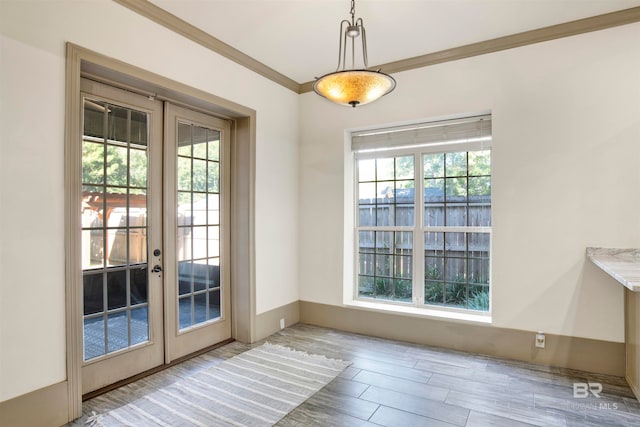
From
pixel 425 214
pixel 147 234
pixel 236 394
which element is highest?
pixel 425 214

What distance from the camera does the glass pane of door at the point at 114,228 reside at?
2779 millimetres

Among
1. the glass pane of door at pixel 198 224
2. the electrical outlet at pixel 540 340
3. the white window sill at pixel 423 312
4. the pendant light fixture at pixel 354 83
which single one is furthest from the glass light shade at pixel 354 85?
the electrical outlet at pixel 540 340

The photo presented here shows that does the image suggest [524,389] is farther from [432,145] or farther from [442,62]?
[442,62]

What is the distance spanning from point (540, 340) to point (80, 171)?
395cm

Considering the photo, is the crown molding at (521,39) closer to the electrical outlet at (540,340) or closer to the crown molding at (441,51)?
the crown molding at (441,51)

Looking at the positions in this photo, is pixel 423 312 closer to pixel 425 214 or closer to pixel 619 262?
pixel 425 214

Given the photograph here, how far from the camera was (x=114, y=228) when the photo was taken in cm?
294

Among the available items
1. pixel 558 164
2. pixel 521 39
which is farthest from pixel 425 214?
pixel 521 39

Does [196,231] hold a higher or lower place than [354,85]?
lower

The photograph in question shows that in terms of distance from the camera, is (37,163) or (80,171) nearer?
(37,163)

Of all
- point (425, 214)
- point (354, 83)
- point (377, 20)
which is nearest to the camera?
point (354, 83)

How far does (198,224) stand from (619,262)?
3634 mm

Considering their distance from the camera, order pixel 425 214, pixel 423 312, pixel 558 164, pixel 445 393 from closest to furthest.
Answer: pixel 445 393 < pixel 558 164 < pixel 423 312 < pixel 425 214

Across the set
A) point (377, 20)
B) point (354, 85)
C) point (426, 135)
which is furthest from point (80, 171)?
point (426, 135)
